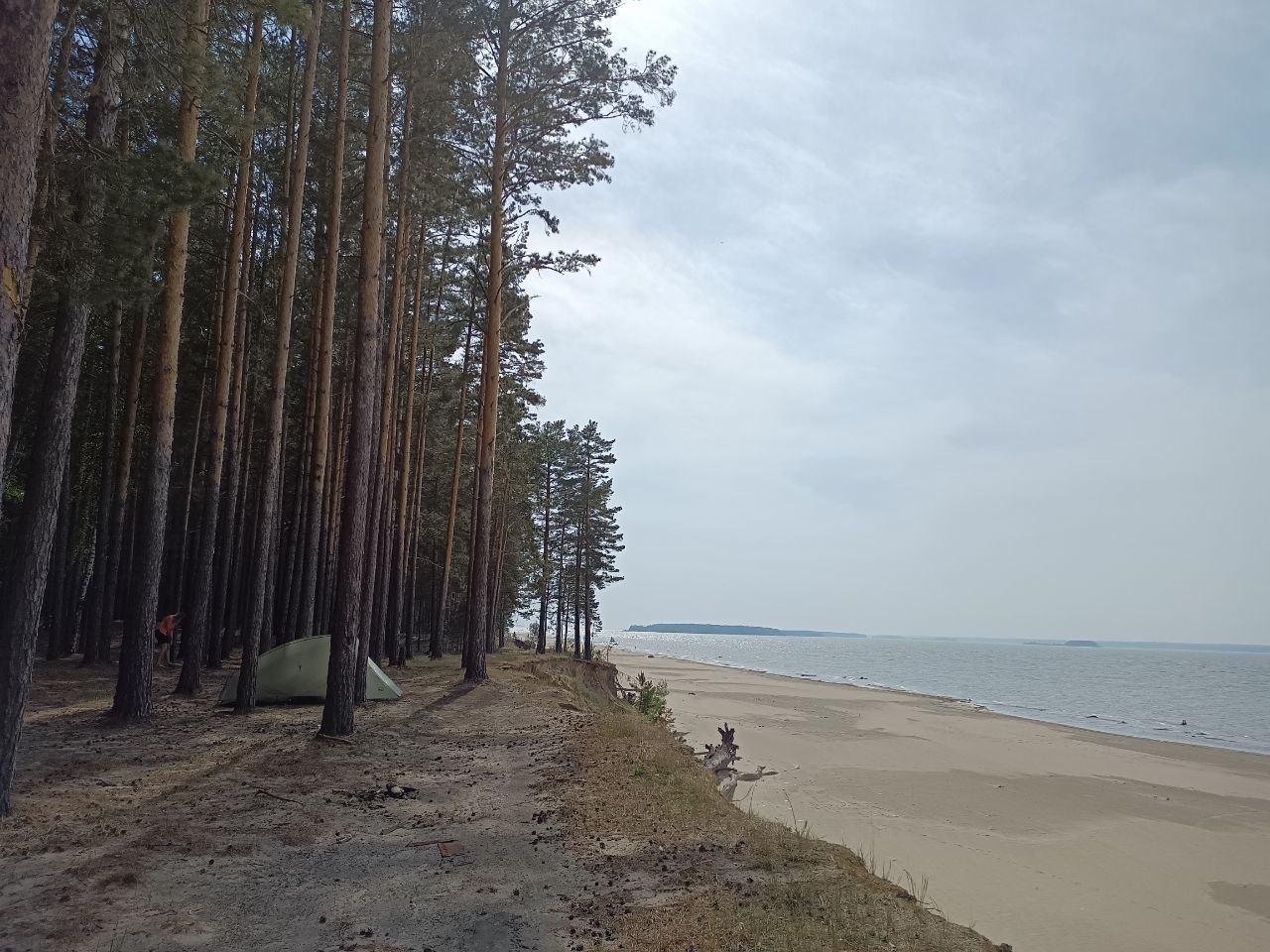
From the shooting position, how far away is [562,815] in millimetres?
7145

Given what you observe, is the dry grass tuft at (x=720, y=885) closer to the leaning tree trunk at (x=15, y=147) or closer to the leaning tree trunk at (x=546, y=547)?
the leaning tree trunk at (x=15, y=147)

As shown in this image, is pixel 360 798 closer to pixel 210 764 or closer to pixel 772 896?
pixel 210 764

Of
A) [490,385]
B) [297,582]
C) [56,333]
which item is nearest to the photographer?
[56,333]

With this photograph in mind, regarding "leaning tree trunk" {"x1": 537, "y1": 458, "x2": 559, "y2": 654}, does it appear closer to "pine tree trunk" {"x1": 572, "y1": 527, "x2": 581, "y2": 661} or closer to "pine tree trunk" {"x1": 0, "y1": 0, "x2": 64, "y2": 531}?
"pine tree trunk" {"x1": 572, "y1": 527, "x2": 581, "y2": 661}

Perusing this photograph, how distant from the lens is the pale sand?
948 cm

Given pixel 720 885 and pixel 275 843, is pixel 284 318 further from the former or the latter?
pixel 720 885

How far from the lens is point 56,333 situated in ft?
25.5

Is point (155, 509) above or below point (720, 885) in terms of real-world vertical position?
above

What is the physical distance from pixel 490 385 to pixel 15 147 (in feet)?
44.7

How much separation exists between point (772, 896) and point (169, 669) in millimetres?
17795

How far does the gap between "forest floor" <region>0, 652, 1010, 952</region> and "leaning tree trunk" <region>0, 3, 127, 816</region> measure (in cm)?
135

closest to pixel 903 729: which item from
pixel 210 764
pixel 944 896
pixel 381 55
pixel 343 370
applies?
pixel 944 896

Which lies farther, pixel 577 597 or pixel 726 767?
pixel 577 597

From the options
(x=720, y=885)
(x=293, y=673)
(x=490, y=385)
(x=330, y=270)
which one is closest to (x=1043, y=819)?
(x=720, y=885)
